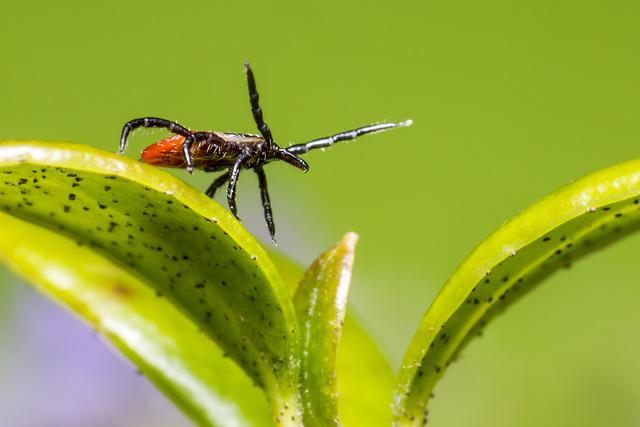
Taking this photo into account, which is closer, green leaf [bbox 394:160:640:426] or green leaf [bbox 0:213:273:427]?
green leaf [bbox 394:160:640:426]

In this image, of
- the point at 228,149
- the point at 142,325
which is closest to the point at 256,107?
the point at 228,149

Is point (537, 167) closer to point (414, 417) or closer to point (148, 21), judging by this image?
point (148, 21)

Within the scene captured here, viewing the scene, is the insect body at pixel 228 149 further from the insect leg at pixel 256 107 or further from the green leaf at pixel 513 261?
the green leaf at pixel 513 261

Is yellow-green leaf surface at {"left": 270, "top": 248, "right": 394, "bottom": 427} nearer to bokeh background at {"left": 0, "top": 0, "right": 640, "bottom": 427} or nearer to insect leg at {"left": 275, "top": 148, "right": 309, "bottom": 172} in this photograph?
insect leg at {"left": 275, "top": 148, "right": 309, "bottom": 172}

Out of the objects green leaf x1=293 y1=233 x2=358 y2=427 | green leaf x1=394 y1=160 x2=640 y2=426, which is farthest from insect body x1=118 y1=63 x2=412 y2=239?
green leaf x1=394 y1=160 x2=640 y2=426

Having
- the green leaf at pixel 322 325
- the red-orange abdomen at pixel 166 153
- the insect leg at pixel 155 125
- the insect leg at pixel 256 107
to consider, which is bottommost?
the green leaf at pixel 322 325

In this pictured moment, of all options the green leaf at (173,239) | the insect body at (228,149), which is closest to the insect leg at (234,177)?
the insect body at (228,149)

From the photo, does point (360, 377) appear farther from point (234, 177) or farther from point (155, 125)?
point (155, 125)

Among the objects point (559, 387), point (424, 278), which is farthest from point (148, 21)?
point (559, 387)
